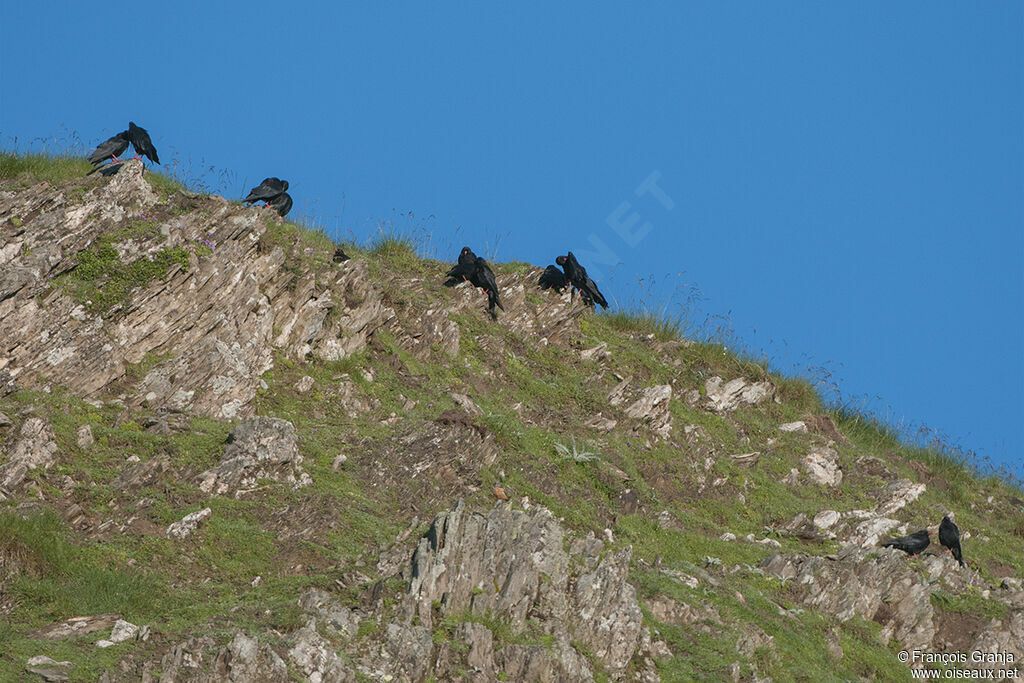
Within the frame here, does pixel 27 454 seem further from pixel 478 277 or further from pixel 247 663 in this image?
pixel 478 277

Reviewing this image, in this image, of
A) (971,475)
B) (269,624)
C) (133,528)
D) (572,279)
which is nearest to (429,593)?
(269,624)

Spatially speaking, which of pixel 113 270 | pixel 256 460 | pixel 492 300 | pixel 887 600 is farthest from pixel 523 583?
pixel 492 300

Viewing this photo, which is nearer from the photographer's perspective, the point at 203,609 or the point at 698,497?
the point at 203,609

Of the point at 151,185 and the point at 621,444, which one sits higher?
the point at 151,185

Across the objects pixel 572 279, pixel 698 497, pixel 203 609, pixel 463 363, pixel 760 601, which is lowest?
pixel 203 609

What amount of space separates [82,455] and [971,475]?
63.1 ft

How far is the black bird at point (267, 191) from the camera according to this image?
20.9 m

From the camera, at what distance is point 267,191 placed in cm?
2109

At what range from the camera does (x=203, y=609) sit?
34.3ft

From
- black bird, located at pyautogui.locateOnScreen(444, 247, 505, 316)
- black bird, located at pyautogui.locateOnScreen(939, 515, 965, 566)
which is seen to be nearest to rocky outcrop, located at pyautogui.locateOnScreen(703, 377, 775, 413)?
black bird, located at pyautogui.locateOnScreen(444, 247, 505, 316)

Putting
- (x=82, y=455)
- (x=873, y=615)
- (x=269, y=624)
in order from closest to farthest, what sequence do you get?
(x=269, y=624) → (x=82, y=455) → (x=873, y=615)

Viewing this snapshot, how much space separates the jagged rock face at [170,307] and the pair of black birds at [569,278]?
5.43 metres

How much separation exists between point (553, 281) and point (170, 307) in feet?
32.4

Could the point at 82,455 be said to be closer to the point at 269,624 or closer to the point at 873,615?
the point at 269,624
